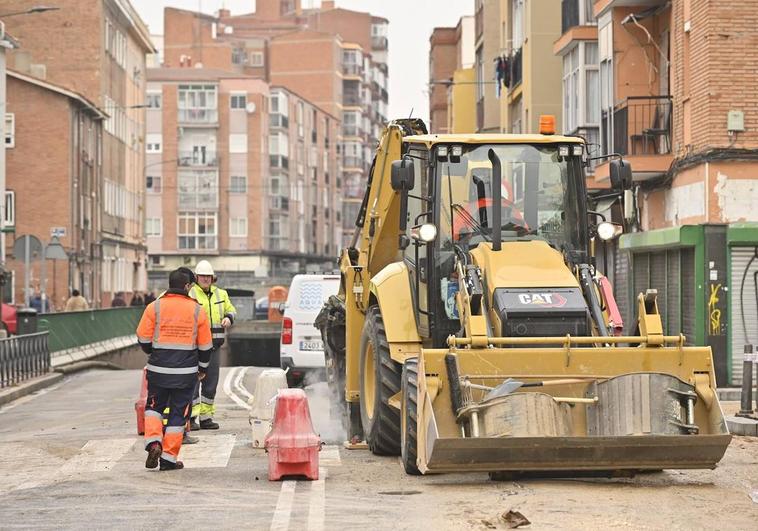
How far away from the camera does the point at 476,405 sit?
1073cm

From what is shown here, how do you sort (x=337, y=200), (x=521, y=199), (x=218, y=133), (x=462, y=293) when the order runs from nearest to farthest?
(x=462, y=293) → (x=521, y=199) → (x=218, y=133) → (x=337, y=200)

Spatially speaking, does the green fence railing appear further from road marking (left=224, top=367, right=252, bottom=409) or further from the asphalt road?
the asphalt road

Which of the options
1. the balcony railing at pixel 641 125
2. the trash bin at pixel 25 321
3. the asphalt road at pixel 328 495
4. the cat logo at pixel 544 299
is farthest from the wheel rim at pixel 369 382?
the trash bin at pixel 25 321

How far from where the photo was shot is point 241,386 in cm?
2444

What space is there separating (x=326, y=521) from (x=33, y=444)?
6.89 metres

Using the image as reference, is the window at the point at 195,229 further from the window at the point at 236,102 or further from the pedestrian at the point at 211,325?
the pedestrian at the point at 211,325

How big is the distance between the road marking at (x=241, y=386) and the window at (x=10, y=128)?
1128 inches

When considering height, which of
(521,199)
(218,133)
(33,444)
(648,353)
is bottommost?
(33,444)

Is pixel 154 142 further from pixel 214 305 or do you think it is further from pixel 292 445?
pixel 292 445

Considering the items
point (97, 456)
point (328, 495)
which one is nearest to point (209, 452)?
point (97, 456)

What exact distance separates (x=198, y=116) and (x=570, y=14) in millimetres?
70099

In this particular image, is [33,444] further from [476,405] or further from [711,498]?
[711,498]

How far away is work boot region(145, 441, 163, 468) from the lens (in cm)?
1223

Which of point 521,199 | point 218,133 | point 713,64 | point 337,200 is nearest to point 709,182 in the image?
point 713,64
